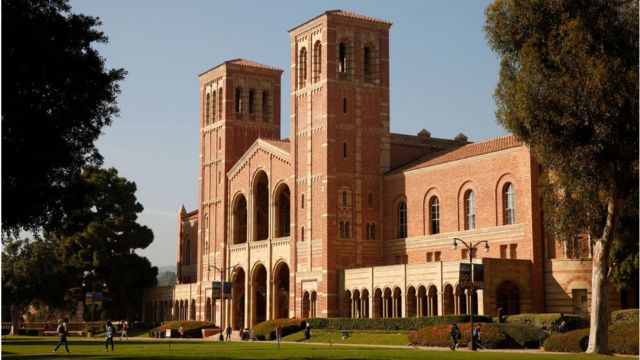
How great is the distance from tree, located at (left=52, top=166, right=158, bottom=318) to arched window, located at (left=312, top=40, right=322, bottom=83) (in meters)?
29.7

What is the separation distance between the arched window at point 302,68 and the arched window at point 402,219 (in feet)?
45.0

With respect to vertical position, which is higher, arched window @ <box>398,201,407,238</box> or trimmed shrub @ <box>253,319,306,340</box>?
arched window @ <box>398,201,407,238</box>

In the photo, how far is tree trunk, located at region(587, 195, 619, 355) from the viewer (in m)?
39.6

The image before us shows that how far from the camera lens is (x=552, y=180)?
47031 millimetres

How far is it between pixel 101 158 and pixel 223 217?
5798 cm

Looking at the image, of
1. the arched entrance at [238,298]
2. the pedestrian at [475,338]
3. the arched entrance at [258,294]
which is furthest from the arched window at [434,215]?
the arched entrance at [238,298]

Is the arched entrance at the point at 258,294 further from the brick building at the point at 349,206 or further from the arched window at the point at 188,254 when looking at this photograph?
the arched window at the point at 188,254

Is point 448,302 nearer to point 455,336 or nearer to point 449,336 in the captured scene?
point 449,336

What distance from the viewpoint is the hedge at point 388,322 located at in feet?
187

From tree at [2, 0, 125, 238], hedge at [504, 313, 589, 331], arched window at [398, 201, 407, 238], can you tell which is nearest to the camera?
tree at [2, 0, 125, 238]

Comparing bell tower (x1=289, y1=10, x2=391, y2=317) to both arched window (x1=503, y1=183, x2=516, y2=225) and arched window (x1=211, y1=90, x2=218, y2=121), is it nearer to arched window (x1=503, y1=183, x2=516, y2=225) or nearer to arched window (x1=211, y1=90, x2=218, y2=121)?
arched window (x1=503, y1=183, x2=516, y2=225)

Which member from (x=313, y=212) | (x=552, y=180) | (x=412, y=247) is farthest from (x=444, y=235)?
(x=552, y=180)

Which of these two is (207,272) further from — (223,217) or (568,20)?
(568,20)

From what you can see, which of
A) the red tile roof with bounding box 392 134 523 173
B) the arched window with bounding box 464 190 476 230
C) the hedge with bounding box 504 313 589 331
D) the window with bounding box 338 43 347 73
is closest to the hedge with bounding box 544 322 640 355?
the hedge with bounding box 504 313 589 331
